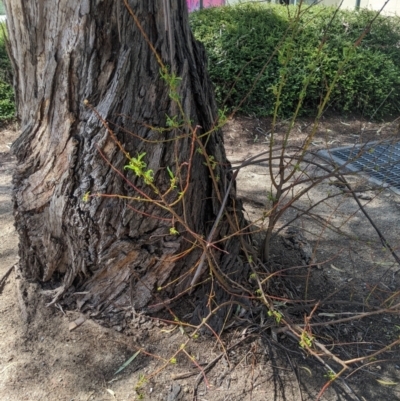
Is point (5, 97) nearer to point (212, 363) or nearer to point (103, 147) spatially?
point (103, 147)

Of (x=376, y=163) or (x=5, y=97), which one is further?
(x=5, y=97)

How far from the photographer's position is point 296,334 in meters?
2.20

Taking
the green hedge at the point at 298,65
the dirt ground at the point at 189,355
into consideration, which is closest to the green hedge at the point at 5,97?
the green hedge at the point at 298,65

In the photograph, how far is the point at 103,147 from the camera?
224 cm

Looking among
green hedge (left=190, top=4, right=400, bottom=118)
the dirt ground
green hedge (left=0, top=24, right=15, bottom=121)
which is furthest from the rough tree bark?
green hedge (left=0, top=24, right=15, bottom=121)

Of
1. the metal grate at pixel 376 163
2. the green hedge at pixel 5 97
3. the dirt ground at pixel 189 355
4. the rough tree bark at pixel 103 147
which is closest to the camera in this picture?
the rough tree bark at pixel 103 147

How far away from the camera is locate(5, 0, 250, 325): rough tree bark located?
2.16m

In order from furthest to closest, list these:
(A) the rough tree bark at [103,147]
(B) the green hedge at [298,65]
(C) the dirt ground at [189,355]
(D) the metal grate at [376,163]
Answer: (B) the green hedge at [298,65], (D) the metal grate at [376,163], (C) the dirt ground at [189,355], (A) the rough tree bark at [103,147]

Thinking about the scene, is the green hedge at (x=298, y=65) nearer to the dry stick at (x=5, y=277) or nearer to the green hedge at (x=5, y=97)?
the green hedge at (x=5, y=97)

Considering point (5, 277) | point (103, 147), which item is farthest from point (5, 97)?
point (103, 147)

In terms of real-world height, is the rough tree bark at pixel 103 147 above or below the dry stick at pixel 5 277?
above

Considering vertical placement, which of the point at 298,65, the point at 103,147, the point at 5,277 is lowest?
the point at 5,277

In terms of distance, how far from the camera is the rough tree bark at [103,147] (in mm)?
2162

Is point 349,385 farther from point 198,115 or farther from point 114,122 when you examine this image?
point 114,122
